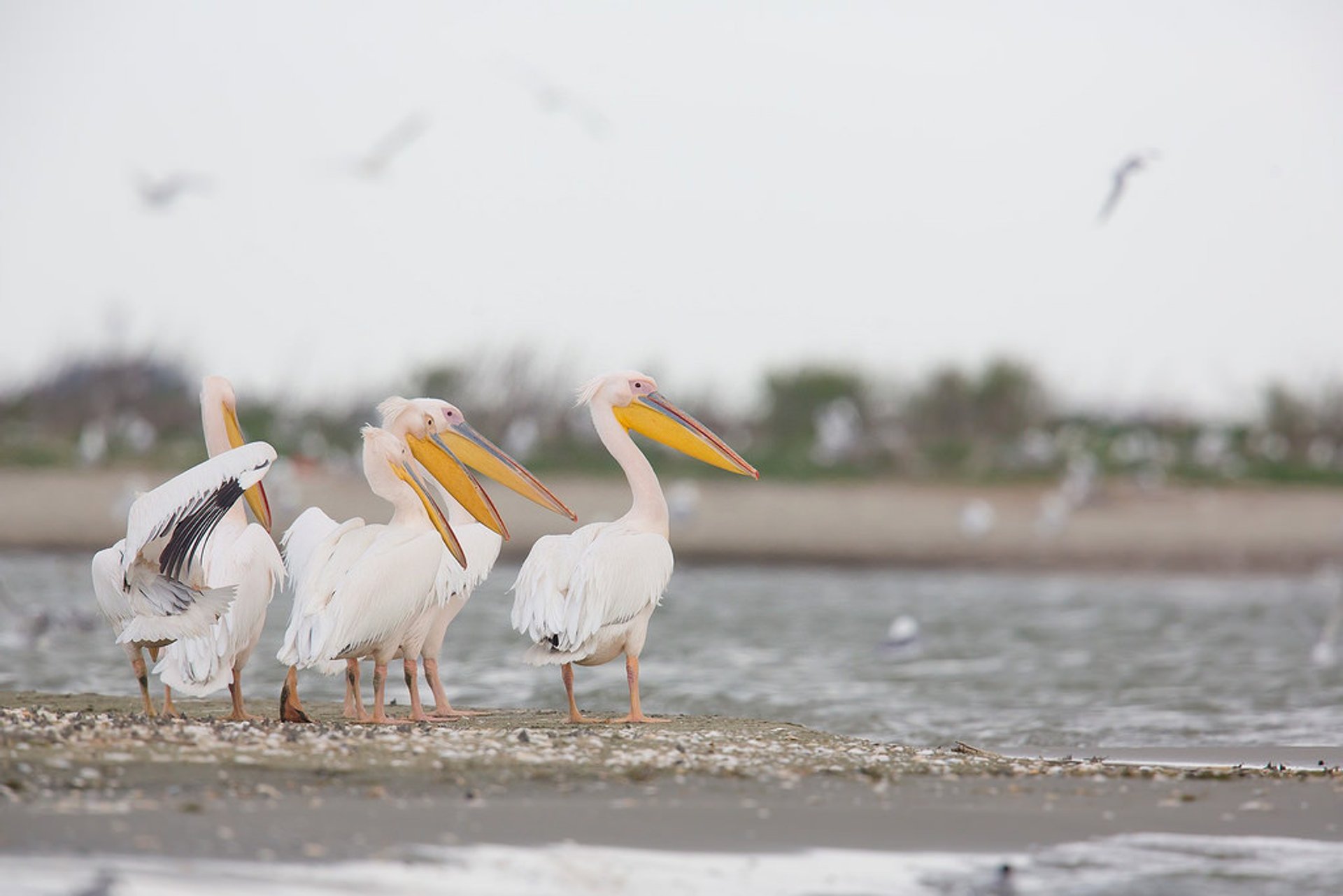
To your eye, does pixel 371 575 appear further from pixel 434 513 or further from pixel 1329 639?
pixel 1329 639

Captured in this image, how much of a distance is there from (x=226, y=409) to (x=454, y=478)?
1101mm

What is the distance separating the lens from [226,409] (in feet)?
23.5

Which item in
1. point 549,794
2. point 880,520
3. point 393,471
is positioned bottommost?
point 549,794

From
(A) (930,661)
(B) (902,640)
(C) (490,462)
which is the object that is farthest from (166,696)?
(A) (930,661)

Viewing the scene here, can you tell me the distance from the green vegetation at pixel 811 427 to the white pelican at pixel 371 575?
45.1ft

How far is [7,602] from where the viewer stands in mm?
9211

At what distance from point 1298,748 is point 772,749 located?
2711 mm

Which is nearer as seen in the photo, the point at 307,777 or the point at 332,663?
the point at 307,777

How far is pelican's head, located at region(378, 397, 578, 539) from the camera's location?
6.84 meters

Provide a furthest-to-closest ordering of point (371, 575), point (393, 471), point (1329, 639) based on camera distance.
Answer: point (1329, 639) → point (393, 471) → point (371, 575)

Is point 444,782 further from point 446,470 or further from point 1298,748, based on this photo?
point 1298,748

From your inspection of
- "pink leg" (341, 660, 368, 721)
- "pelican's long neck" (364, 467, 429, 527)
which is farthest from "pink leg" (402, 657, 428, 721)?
"pelican's long neck" (364, 467, 429, 527)

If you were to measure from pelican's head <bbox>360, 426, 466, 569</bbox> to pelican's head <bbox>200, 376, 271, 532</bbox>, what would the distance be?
0.70m

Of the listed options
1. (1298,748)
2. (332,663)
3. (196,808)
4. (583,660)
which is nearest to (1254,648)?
(1298,748)
